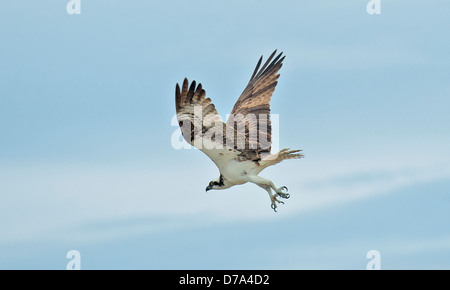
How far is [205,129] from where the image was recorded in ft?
60.4

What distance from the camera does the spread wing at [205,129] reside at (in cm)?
1802

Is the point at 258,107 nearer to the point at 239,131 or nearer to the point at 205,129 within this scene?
the point at 239,131

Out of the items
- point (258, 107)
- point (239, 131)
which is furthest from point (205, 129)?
point (258, 107)

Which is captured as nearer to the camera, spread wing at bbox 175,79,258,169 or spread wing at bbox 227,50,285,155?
spread wing at bbox 175,79,258,169

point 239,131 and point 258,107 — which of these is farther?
point 258,107

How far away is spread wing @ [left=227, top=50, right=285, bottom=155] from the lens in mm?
19969

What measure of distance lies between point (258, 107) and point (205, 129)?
3192 mm

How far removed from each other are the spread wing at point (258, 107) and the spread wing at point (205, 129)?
2.13ft

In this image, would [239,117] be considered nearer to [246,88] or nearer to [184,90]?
[246,88]

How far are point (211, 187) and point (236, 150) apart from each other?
4.66 feet

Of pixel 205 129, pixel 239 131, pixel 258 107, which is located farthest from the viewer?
pixel 258 107

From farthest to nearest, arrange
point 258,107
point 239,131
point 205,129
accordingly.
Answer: point 258,107
point 239,131
point 205,129

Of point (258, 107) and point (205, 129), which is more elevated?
point (258, 107)

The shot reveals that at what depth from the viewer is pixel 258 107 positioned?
69.8 feet
